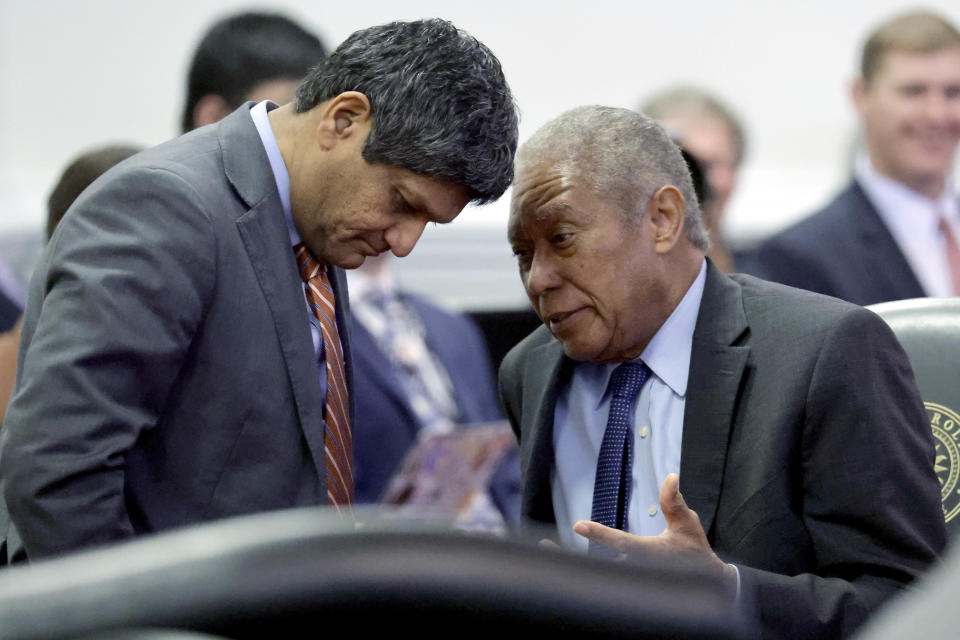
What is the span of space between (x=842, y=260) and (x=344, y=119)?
7.07 ft

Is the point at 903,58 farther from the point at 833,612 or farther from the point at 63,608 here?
the point at 63,608

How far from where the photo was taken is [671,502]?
171cm

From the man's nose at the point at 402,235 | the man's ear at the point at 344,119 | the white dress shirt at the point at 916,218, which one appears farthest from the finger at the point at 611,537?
the white dress shirt at the point at 916,218

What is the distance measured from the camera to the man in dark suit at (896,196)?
3760mm

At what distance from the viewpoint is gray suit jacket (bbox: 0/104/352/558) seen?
1.73m

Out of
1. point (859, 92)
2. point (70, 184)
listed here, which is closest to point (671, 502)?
point (70, 184)

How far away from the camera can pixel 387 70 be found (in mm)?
1948

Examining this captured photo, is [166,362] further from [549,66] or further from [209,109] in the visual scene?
[549,66]

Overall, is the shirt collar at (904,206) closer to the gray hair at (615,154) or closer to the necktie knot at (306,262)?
the gray hair at (615,154)

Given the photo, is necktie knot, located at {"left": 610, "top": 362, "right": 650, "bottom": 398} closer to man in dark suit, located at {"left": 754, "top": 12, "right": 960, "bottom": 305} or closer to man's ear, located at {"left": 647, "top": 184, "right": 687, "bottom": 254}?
man's ear, located at {"left": 647, "top": 184, "right": 687, "bottom": 254}

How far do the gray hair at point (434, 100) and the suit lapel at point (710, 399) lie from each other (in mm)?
389

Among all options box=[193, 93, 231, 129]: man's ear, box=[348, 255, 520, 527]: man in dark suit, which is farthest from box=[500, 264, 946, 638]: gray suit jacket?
box=[193, 93, 231, 129]: man's ear

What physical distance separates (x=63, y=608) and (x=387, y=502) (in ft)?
8.30

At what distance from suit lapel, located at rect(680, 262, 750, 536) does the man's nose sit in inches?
17.6
